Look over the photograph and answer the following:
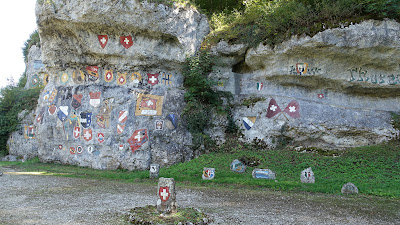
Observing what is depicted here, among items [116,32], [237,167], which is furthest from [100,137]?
[237,167]

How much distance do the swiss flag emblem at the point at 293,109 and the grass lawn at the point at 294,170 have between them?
2060 mm

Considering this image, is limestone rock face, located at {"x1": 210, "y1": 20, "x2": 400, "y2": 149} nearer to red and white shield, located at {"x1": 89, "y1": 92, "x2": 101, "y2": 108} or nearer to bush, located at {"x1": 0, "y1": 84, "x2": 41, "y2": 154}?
red and white shield, located at {"x1": 89, "y1": 92, "x2": 101, "y2": 108}

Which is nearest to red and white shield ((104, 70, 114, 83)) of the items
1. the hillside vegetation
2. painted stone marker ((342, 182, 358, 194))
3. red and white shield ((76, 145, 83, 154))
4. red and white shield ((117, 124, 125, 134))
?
red and white shield ((117, 124, 125, 134))

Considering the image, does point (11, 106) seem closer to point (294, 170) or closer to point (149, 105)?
point (149, 105)

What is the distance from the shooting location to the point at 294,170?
38.9 ft

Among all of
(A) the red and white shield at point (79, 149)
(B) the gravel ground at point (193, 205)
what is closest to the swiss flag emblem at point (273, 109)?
(B) the gravel ground at point (193, 205)

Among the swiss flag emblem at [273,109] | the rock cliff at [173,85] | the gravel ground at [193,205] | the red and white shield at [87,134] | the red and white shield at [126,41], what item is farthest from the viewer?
the red and white shield at [126,41]

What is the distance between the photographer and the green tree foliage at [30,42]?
2606 centimetres

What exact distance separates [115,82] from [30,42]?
1545cm

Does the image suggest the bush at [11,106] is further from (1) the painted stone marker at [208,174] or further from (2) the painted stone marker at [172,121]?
(1) the painted stone marker at [208,174]

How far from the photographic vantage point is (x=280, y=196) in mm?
8875

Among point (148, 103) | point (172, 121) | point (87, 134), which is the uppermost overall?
point (148, 103)

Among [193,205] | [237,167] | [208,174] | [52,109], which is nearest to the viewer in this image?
[193,205]

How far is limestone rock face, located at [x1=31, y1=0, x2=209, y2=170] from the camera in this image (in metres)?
14.6
